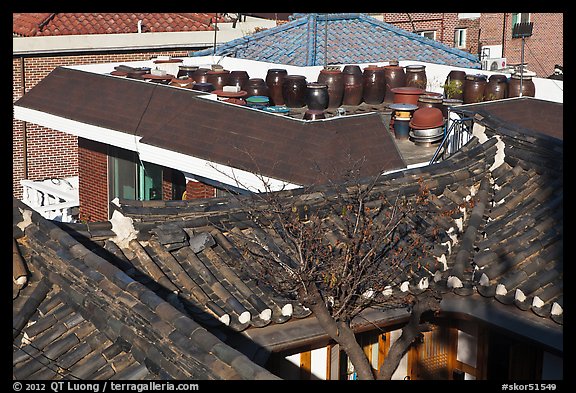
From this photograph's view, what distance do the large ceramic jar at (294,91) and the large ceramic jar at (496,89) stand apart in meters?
4.59

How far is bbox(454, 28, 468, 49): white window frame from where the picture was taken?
155 feet

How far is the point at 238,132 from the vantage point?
19.3 metres

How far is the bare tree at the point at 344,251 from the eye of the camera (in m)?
10.8

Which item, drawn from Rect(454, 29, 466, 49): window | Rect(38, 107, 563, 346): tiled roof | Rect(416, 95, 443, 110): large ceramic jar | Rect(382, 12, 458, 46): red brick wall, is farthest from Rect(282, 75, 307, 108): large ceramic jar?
Rect(454, 29, 466, 49): window

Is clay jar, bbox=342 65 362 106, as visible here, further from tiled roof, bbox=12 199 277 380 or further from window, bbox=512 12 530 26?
window, bbox=512 12 530 26

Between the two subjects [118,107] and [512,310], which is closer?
[512,310]

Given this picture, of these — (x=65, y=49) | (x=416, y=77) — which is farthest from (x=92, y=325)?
(x=65, y=49)

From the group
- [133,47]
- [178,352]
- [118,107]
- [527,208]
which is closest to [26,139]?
[133,47]

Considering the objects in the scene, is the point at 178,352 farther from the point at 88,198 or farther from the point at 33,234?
the point at 88,198

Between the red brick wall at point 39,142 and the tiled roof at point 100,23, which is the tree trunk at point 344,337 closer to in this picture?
the red brick wall at point 39,142

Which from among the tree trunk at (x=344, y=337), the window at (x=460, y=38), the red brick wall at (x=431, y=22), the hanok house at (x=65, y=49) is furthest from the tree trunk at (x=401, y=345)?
the window at (x=460, y=38)

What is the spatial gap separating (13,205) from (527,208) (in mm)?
7029

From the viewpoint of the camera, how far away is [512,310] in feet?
38.0

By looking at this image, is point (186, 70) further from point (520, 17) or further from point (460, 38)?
point (520, 17)
